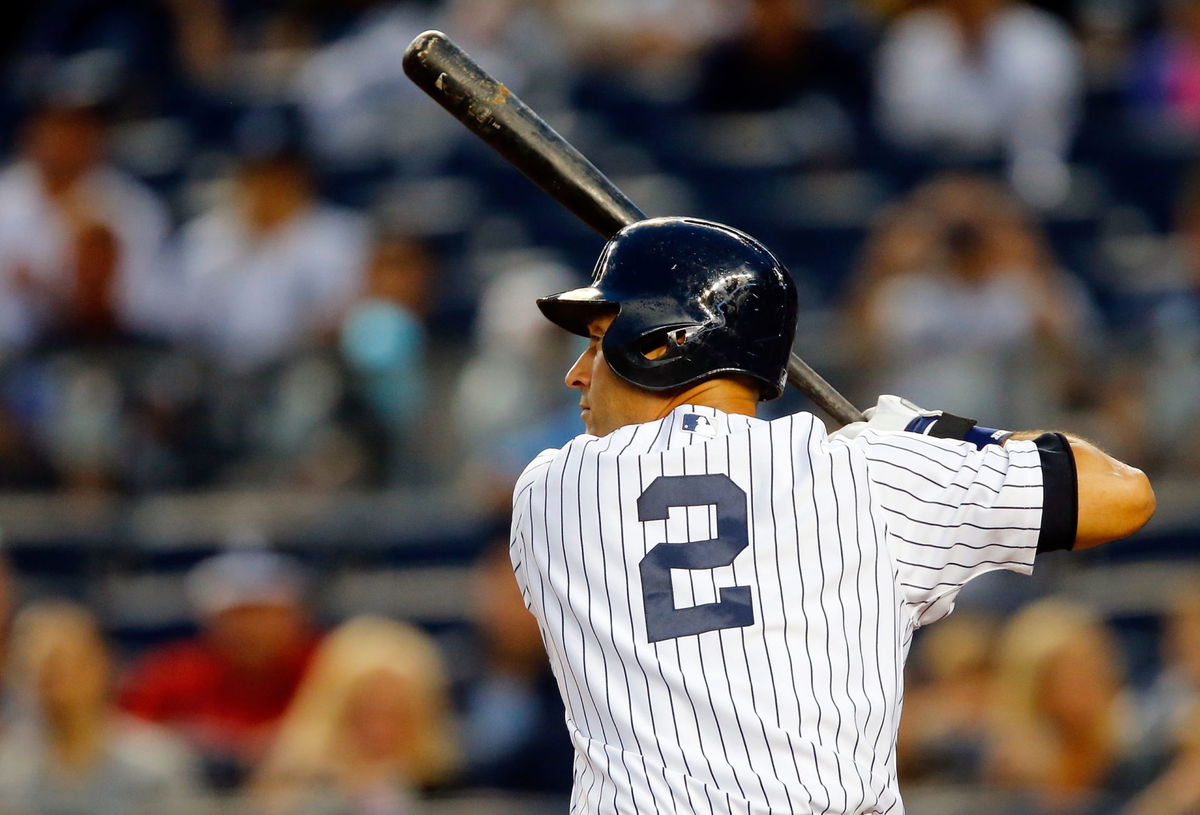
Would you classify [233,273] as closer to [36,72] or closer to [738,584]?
[36,72]

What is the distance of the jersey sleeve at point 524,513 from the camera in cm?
237

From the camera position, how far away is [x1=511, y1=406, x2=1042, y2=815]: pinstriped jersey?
220 centimetres

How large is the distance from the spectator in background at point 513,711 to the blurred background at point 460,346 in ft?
0.05

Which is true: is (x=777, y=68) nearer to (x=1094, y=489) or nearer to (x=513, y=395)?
(x=513, y=395)

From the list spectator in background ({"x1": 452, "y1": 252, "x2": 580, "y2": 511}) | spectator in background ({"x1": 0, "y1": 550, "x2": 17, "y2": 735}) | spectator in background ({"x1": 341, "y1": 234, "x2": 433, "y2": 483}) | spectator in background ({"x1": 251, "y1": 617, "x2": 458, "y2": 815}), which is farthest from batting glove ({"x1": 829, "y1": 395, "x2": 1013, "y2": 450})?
spectator in background ({"x1": 341, "y1": 234, "x2": 433, "y2": 483})

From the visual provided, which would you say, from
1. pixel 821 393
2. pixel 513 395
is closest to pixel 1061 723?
pixel 513 395

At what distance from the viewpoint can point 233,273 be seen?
727cm

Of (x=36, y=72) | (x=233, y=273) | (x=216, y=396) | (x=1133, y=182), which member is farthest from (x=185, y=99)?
(x=1133, y=182)

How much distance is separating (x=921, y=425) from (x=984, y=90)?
17.3ft

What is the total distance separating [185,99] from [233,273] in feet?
5.75

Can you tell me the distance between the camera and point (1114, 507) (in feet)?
7.62

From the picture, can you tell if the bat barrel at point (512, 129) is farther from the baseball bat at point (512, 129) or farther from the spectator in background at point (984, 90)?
the spectator in background at point (984, 90)

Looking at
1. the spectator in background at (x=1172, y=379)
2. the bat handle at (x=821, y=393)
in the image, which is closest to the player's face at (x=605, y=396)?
the bat handle at (x=821, y=393)

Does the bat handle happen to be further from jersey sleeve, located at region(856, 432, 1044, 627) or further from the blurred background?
the blurred background
